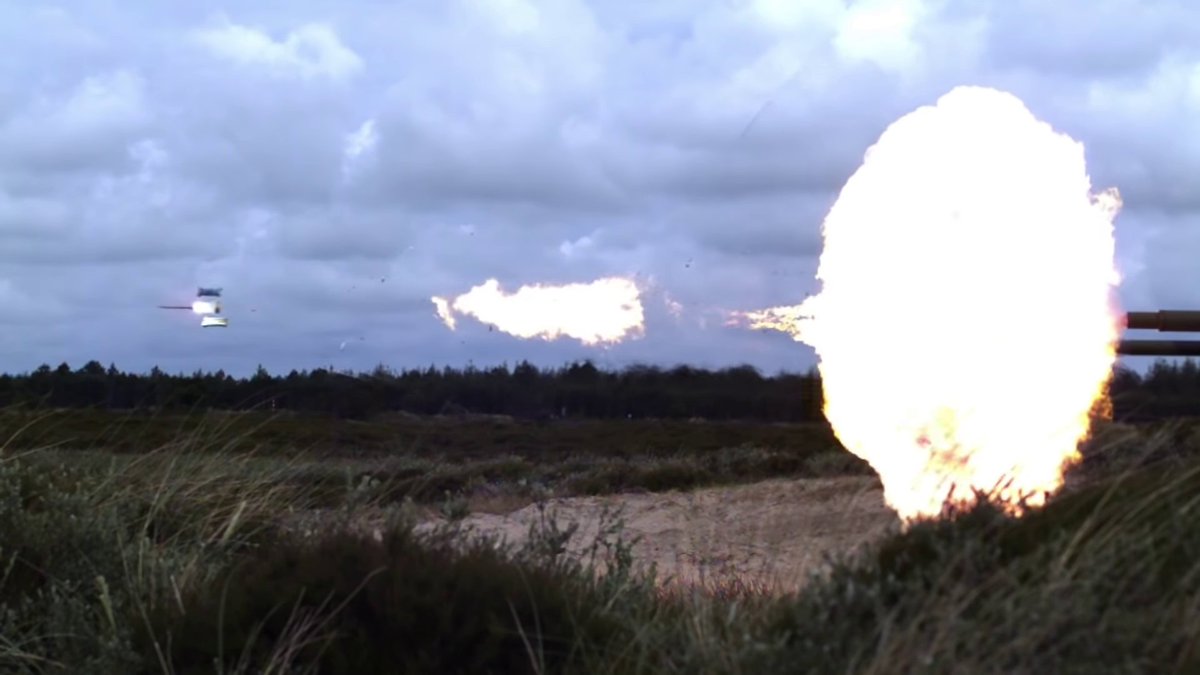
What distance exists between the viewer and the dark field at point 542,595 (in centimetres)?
432

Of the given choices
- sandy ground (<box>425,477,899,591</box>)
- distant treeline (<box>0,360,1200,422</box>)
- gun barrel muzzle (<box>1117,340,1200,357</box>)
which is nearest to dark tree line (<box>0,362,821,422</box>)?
distant treeline (<box>0,360,1200,422</box>)

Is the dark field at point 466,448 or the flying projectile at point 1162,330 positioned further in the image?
the dark field at point 466,448

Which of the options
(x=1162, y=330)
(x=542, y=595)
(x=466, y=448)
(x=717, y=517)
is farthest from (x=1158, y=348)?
(x=466, y=448)

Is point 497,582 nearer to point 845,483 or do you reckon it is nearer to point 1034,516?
point 1034,516

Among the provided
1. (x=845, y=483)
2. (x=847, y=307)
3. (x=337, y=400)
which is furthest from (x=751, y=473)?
(x=337, y=400)

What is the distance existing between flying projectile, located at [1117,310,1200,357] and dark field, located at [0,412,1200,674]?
1819 mm

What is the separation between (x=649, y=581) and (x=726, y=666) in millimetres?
2534

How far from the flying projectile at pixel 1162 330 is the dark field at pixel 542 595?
1.82 meters

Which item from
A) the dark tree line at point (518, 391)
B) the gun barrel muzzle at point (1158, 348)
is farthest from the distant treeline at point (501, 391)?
the gun barrel muzzle at point (1158, 348)

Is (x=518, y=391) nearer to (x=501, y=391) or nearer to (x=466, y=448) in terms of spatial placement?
(x=501, y=391)

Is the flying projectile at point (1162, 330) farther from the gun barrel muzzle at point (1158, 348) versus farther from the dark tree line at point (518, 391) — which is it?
the dark tree line at point (518, 391)

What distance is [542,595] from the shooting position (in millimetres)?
5965

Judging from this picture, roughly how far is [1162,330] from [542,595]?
696 cm

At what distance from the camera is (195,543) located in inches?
325
